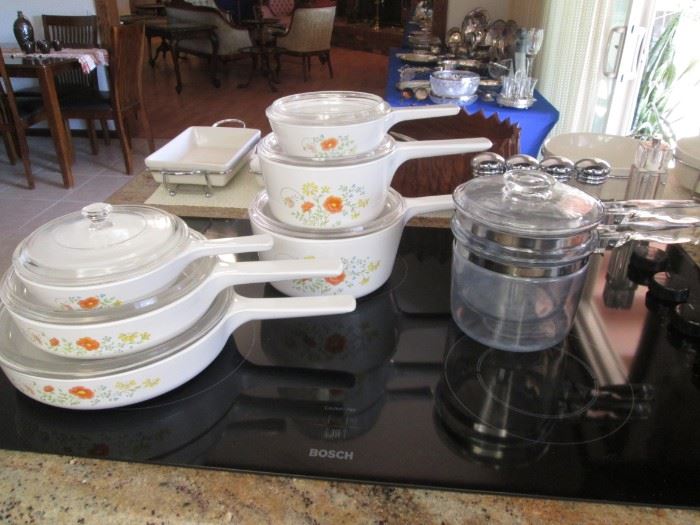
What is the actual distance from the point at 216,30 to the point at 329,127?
18.0 feet

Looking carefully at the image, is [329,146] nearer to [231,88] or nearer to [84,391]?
[84,391]

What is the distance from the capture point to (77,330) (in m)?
0.47

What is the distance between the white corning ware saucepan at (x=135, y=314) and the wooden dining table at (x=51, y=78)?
289 centimetres

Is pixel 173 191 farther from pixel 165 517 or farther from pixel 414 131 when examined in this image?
pixel 165 517

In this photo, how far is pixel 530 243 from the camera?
523mm

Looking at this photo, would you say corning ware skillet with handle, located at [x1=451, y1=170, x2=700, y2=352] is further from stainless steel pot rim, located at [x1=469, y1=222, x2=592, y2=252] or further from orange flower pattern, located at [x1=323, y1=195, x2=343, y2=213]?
orange flower pattern, located at [x1=323, y1=195, x2=343, y2=213]

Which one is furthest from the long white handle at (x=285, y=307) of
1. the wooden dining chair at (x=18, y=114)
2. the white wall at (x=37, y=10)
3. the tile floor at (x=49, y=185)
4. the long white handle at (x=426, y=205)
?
the white wall at (x=37, y=10)

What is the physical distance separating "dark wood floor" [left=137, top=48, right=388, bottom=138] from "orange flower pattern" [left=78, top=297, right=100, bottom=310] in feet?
11.6

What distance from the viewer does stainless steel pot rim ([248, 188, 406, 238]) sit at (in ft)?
2.10

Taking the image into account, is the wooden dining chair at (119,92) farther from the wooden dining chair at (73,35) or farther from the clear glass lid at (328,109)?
the clear glass lid at (328,109)

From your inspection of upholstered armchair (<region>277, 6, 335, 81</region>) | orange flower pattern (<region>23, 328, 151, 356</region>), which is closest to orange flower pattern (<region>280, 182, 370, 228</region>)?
orange flower pattern (<region>23, 328, 151, 356</region>)

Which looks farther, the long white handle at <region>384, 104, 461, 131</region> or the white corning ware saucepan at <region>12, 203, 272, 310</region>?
the long white handle at <region>384, 104, 461, 131</region>

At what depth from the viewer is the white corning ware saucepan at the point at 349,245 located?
638mm

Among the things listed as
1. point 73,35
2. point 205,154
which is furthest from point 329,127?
point 73,35
